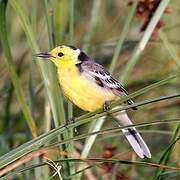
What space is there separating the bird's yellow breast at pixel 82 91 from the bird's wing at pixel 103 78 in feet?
0.21

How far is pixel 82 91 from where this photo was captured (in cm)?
312

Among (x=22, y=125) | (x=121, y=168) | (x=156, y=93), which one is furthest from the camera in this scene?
(x=156, y=93)

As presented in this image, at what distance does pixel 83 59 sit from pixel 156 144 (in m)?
1.42

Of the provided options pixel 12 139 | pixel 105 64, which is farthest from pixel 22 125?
pixel 105 64

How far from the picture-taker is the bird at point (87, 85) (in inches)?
123

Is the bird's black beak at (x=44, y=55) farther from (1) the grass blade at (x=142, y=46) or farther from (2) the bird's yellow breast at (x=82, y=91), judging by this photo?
(1) the grass blade at (x=142, y=46)

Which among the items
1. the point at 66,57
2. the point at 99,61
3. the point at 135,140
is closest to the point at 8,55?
the point at 66,57

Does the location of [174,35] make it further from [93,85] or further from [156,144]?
[93,85]

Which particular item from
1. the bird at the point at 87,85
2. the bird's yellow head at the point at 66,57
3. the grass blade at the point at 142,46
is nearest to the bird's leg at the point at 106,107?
the bird at the point at 87,85

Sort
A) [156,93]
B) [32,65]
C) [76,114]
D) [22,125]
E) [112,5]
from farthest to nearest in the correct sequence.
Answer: [112,5] → [156,93] → [76,114] → [22,125] → [32,65]

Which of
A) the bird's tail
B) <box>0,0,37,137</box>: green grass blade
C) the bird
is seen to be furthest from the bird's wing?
<box>0,0,37,137</box>: green grass blade

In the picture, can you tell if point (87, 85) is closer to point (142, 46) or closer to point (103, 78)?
point (103, 78)

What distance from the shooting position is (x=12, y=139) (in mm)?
3855

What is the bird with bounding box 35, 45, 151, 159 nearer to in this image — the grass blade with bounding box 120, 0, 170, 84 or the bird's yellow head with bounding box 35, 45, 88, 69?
the bird's yellow head with bounding box 35, 45, 88, 69
